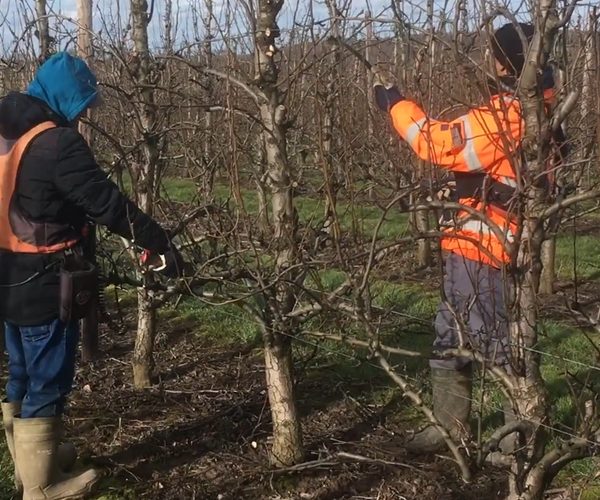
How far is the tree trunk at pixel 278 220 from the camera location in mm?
3113

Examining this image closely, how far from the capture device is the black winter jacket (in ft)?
9.87

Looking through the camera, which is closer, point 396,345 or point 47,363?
point 47,363

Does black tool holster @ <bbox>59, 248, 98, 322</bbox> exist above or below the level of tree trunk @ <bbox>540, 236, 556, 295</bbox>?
above

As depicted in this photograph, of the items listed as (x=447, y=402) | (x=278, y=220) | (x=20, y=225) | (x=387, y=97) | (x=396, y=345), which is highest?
(x=387, y=97)

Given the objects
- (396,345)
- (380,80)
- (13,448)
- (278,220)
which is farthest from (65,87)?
(396,345)

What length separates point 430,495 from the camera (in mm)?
3340

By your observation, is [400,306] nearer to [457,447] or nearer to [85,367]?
[85,367]

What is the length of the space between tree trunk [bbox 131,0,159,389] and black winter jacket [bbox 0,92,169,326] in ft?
2.97

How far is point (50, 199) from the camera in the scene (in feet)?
10.0

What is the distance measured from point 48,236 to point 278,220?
93 centimetres

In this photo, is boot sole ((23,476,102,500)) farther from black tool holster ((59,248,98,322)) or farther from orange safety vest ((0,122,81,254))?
orange safety vest ((0,122,81,254))

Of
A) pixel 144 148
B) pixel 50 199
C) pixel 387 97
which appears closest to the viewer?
pixel 387 97

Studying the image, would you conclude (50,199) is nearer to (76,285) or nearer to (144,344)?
(76,285)

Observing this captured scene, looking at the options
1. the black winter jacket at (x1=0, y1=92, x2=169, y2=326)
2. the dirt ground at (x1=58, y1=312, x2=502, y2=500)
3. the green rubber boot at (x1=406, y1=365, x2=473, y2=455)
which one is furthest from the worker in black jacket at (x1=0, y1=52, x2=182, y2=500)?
the green rubber boot at (x1=406, y1=365, x2=473, y2=455)
